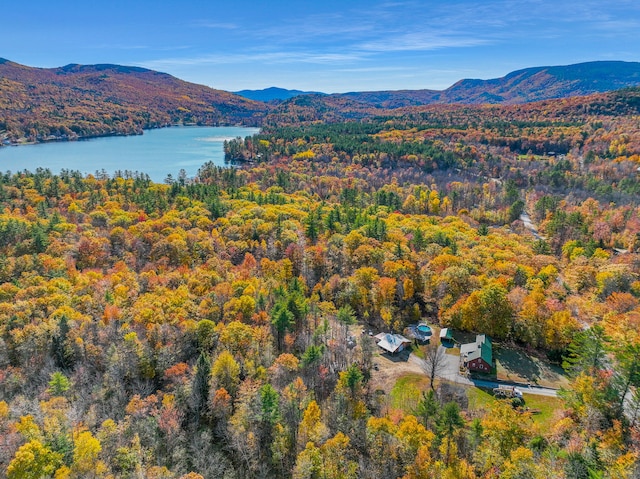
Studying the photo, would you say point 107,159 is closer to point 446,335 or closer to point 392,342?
point 392,342

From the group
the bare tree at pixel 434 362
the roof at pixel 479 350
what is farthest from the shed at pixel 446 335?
the roof at pixel 479 350

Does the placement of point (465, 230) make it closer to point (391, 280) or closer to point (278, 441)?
point (391, 280)

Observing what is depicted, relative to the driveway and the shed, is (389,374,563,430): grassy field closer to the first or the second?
the driveway

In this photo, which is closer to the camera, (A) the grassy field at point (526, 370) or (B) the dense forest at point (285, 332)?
(B) the dense forest at point (285, 332)

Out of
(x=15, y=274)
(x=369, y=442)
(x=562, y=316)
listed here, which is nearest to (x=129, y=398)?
(x=369, y=442)

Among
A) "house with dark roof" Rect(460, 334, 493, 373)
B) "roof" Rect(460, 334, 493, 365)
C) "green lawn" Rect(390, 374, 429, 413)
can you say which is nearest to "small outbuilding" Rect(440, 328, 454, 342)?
"roof" Rect(460, 334, 493, 365)

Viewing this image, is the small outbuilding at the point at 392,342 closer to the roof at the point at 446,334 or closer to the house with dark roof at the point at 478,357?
the roof at the point at 446,334
